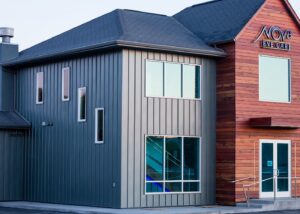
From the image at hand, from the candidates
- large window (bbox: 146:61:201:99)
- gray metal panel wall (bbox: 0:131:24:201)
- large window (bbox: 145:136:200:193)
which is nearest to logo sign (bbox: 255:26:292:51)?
large window (bbox: 146:61:201:99)

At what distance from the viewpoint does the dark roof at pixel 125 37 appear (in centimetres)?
2558

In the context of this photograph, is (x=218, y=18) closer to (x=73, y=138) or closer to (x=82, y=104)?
(x=82, y=104)

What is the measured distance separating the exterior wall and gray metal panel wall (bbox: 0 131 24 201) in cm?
809

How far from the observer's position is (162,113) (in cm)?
2609

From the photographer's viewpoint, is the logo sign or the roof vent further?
the roof vent

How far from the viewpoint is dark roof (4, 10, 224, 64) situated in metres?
25.6

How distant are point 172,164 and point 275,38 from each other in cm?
633

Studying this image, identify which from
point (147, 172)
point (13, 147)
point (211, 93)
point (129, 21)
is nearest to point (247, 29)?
point (211, 93)

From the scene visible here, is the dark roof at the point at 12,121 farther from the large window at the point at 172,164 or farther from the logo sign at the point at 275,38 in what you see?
the logo sign at the point at 275,38

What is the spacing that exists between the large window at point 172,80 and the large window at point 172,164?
5.16ft

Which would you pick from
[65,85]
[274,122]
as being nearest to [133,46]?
[65,85]

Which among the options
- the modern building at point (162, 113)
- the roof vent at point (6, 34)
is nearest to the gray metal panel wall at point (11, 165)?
the modern building at point (162, 113)

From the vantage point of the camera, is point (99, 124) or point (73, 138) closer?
point (99, 124)

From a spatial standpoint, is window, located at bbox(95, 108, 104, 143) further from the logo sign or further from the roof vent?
the roof vent
